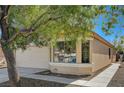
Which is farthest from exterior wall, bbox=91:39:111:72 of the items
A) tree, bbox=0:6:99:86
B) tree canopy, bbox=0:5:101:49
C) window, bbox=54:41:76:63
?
tree, bbox=0:6:99:86

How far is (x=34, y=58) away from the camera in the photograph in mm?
15617

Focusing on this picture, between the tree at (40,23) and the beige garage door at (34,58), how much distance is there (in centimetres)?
812

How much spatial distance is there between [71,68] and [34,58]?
4.67 metres

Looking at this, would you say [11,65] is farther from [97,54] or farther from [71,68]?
[97,54]

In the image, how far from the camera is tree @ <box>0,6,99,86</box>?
183 inches

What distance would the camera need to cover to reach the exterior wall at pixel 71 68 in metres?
11.6

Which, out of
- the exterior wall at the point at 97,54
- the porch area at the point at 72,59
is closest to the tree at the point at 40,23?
the porch area at the point at 72,59

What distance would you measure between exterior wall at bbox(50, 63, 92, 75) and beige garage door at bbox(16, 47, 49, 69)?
2.26 metres

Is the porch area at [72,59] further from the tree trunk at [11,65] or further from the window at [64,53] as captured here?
the tree trunk at [11,65]

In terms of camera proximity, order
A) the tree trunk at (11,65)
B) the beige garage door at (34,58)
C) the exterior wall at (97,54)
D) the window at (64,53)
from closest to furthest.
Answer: the tree trunk at (11,65) < the window at (64,53) < the exterior wall at (97,54) < the beige garage door at (34,58)

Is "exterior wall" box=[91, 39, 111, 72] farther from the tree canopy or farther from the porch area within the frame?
the tree canopy

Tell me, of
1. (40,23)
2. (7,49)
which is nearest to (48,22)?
(40,23)

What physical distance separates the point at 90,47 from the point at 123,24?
18.7 feet
